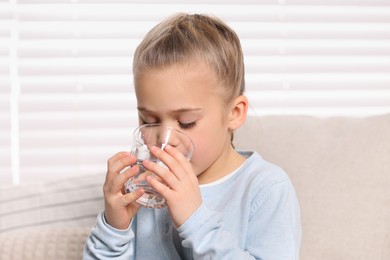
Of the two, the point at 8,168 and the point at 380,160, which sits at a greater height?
the point at 380,160

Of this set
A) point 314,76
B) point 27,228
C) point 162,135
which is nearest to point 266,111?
point 314,76

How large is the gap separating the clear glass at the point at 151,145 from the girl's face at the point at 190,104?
0.09 ft

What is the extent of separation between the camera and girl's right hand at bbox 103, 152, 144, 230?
130 cm

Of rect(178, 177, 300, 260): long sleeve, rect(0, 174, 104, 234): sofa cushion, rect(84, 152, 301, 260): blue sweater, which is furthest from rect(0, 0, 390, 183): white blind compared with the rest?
rect(178, 177, 300, 260): long sleeve

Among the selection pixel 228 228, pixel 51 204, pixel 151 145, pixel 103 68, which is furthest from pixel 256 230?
pixel 103 68

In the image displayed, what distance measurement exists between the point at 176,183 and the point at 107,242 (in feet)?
0.81

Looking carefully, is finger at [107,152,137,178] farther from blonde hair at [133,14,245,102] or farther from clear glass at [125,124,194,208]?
blonde hair at [133,14,245,102]

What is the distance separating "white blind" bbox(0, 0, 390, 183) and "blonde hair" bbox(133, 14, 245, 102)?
2.66ft

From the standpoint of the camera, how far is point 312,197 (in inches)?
62.6

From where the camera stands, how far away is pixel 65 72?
7.36ft

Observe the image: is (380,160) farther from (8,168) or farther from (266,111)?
(8,168)

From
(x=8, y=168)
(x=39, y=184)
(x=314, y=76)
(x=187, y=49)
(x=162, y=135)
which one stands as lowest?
(x=8, y=168)

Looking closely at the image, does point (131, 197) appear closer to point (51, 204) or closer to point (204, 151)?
point (204, 151)

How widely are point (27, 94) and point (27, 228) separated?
2.15 feet
